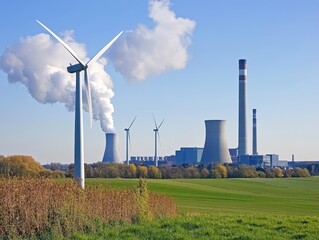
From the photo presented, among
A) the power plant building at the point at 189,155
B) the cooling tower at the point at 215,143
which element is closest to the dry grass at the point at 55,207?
the cooling tower at the point at 215,143

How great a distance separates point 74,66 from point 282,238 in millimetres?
15997

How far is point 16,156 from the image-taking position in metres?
69.4

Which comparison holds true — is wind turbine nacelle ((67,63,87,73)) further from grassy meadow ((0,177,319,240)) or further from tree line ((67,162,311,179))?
tree line ((67,162,311,179))

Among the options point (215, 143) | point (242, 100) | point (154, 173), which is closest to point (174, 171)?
point (154, 173)

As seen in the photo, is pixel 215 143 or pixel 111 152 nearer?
pixel 111 152

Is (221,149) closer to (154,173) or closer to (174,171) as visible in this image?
(174,171)

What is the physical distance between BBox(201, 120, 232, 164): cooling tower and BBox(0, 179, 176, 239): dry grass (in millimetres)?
78134

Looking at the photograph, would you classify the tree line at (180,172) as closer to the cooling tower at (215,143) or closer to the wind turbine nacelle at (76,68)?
the cooling tower at (215,143)

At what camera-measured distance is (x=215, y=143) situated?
9781cm

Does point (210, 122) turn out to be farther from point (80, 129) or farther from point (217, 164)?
point (80, 129)

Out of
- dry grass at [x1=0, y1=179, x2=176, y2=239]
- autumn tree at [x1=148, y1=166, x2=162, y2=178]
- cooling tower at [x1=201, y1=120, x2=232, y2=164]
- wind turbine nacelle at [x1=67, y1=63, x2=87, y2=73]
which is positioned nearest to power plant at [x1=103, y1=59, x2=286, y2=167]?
cooling tower at [x1=201, y1=120, x2=232, y2=164]

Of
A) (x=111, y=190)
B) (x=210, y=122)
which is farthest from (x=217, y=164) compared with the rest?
(x=111, y=190)

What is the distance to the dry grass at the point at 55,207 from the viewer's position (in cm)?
1351

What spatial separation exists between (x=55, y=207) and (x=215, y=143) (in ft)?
276
